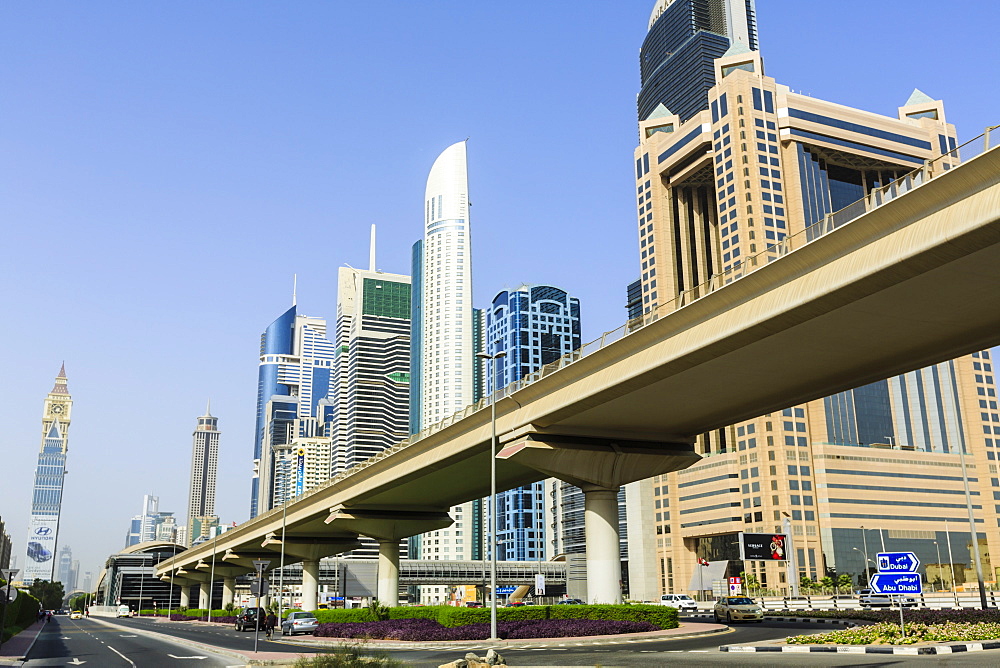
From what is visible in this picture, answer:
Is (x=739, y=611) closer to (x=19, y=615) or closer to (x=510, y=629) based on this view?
(x=510, y=629)

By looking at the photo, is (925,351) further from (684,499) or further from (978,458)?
(978,458)

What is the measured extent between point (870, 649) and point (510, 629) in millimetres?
17745

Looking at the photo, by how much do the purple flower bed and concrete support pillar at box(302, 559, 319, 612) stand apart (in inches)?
1923

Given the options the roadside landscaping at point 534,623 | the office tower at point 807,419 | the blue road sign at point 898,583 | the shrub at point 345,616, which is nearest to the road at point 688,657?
the blue road sign at point 898,583

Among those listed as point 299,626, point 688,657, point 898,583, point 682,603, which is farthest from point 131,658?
point 682,603

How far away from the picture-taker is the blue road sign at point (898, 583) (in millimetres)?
20484

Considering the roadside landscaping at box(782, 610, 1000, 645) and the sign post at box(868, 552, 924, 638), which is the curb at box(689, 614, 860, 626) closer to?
the roadside landscaping at box(782, 610, 1000, 645)

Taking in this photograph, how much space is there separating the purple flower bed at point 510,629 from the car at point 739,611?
8.80 meters

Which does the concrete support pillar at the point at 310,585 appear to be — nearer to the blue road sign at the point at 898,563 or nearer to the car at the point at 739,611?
the car at the point at 739,611

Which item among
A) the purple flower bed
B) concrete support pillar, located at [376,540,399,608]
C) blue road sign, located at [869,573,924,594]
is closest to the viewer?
blue road sign, located at [869,573,924,594]

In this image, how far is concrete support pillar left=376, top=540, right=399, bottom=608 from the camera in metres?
70.6

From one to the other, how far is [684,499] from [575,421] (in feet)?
392

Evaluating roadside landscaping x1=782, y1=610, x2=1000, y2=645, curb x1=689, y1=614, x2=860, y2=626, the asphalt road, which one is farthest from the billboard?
the asphalt road

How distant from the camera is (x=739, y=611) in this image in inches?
1816
